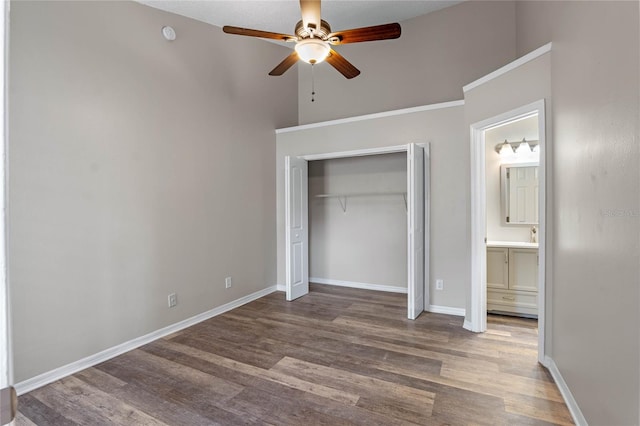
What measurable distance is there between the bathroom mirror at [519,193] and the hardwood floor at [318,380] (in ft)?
4.17

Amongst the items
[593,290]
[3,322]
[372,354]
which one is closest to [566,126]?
[593,290]

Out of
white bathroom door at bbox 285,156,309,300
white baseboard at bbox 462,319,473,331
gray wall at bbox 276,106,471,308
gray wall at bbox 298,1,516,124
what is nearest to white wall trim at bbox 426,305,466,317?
gray wall at bbox 276,106,471,308

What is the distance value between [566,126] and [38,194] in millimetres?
3889

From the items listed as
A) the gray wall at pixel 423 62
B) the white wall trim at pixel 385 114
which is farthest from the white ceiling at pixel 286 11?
the white wall trim at pixel 385 114

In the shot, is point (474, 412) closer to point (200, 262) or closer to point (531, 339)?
point (531, 339)

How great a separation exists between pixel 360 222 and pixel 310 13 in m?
3.25

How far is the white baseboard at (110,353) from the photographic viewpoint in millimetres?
2406

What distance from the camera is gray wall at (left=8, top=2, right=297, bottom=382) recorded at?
2.40 meters

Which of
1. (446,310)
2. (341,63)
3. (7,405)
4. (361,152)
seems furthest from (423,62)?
(7,405)

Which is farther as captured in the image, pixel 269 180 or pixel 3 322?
pixel 269 180

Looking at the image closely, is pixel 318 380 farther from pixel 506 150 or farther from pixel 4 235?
pixel 506 150

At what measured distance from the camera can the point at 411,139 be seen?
3.94 m

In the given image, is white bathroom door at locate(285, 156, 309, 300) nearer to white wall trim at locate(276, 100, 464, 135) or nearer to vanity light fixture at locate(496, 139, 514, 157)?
white wall trim at locate(276, 100, 464, 135)

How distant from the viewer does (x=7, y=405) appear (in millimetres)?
525
